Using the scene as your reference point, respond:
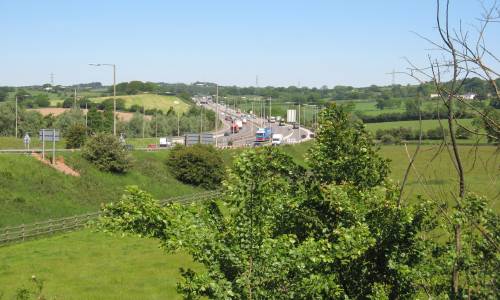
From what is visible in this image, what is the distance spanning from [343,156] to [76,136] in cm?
6498

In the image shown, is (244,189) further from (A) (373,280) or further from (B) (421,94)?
(B) (421,94)

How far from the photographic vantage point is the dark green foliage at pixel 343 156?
12.7 m

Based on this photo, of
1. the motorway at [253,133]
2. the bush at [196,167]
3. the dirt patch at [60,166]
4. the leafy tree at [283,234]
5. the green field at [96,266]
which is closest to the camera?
the leafy tree at [283,234]

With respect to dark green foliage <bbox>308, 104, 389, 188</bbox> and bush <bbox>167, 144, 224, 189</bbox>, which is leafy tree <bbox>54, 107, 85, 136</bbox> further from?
dark green foliage <bbox>308, 104, 389, 188</bbox>

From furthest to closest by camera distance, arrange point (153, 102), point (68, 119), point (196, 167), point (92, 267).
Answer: point (153, 102) < point (68, 119) < point (196, 167) < point (92, 267)

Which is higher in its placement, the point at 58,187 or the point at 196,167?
the point at 196,167

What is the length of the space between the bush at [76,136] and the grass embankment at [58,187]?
10.8 m

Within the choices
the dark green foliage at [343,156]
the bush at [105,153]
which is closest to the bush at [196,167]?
the bush at [105,153]

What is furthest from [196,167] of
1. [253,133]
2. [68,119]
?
[253,133]

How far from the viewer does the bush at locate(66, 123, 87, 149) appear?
74188 millimetres

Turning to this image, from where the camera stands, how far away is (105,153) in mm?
60688

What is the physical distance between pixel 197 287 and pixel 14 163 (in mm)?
47347

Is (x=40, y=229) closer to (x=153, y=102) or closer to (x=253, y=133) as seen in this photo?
(x=253, y=133)

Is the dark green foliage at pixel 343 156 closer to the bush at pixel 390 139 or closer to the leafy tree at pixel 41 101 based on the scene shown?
the bush at pixel 390 139
